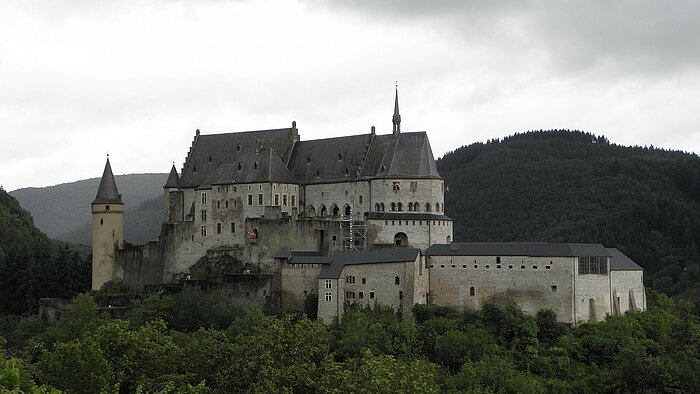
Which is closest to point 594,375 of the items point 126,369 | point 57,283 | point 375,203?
point 375,203

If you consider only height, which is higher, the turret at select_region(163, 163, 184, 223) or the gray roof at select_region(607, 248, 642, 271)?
the turret at select_region(163, 163, 184, 223)

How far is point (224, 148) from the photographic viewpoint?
85.1m

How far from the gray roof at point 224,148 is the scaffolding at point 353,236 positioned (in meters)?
11.0

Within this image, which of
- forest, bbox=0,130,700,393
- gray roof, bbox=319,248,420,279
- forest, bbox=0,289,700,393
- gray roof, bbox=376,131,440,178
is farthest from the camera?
gray roof, bbox=376,131,440,178

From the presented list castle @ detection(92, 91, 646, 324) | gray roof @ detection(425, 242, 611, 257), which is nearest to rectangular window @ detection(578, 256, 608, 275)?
castle @ detection(92, 91, 646, 324)

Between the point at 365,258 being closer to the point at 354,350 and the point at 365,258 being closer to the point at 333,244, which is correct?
the point at 333,244

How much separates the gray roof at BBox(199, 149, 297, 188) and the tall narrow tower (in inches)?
310

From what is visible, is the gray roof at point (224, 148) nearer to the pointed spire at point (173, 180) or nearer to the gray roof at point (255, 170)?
the pointed spire at point (173, 180)

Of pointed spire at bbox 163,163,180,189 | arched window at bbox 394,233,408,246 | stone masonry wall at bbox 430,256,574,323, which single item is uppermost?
pointed spire at bbox 163,163,180,189

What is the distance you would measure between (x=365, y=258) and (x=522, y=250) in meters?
9.97

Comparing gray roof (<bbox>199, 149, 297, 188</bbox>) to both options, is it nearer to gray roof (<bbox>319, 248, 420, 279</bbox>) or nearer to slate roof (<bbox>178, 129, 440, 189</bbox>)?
slate roof (<bbox>178, 129, 440, 189</bbox>)

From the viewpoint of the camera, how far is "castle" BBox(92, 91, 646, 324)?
6588cm

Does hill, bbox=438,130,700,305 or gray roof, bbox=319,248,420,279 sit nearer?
gray roof, bbox=319,248,420,279

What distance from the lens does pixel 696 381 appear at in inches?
2394
